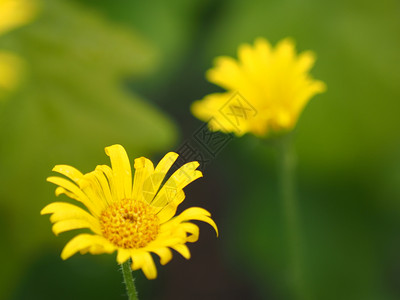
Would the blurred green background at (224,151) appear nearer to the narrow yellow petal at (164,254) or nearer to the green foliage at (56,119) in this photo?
the green foliage at (56,119)

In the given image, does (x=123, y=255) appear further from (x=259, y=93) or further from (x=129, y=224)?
(x=259, y=93)

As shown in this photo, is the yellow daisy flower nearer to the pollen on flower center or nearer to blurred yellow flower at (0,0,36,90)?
the pollen on flower center

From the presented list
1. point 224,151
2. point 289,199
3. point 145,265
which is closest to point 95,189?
point 145,265

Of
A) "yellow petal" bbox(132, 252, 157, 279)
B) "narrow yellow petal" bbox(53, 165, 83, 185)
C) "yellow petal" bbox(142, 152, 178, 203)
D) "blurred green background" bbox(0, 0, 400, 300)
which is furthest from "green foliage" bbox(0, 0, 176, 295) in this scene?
"yellow petal" bbox(132, 252, 157, 279)

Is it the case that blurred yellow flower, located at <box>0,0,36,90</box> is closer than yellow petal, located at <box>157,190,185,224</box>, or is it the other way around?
yellow petal, located at <box>157,190,185,224</box>

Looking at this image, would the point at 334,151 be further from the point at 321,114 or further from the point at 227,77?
the point at 227,77

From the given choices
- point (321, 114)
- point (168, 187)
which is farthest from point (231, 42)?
point (168, 187)

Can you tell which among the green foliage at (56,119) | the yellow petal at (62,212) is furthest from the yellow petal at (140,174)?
the green foliage at (56,119)
